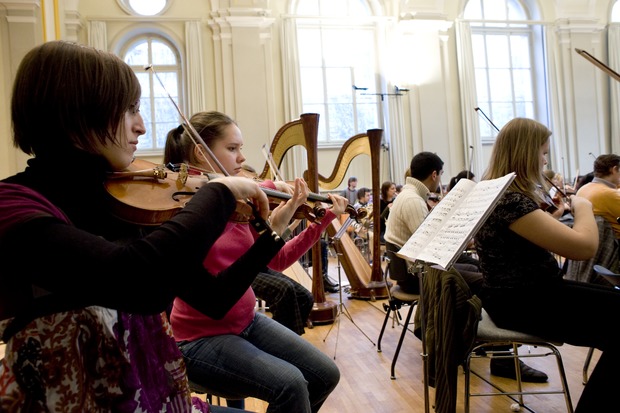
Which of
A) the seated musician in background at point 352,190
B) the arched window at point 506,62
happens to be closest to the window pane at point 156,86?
the seated musician in background at point 352,190

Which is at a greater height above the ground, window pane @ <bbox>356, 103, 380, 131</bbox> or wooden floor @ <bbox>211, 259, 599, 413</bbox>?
window pane @ <bbox>356, 103, 380, 131</bbox>

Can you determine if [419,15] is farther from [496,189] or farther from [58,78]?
[58,78]

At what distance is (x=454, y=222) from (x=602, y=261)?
6.63 ft

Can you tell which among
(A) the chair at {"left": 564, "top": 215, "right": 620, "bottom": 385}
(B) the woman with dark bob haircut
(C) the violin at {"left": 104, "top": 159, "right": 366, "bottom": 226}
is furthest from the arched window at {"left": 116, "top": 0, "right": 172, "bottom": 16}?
(B) the woman with dark bob haircut

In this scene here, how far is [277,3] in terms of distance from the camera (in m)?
9.38

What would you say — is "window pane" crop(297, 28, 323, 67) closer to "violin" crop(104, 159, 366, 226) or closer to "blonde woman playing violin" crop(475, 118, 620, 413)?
"blonde woman playing violin" crop(475, 118, 620, 413)

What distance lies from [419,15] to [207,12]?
13.2ft

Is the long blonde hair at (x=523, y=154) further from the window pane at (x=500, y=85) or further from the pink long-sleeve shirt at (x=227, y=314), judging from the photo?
the window pane at (x=500, y=85)

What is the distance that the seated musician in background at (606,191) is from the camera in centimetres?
345

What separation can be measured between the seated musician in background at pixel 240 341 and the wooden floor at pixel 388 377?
1.19 m

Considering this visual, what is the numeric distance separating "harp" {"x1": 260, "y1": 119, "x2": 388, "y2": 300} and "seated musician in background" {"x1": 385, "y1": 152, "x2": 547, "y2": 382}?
71cm

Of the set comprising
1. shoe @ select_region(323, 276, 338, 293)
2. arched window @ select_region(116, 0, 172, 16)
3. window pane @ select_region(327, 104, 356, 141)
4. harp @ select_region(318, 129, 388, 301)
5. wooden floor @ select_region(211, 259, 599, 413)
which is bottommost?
wooden floor @ select_region(211, 259, 599, 413)

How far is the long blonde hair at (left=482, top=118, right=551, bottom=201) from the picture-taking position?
2186mm

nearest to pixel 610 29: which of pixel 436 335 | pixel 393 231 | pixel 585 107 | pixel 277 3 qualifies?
pixel 585 107
